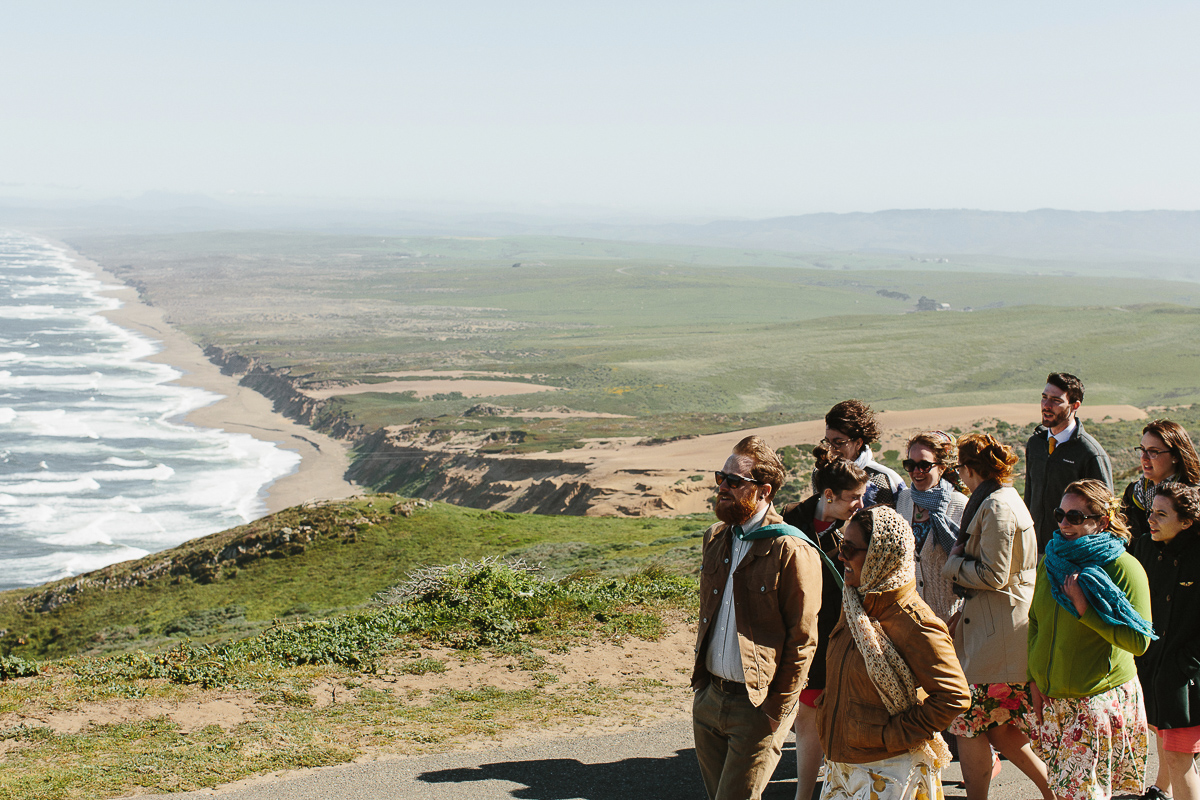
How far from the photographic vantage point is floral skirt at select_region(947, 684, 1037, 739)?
5.29 m

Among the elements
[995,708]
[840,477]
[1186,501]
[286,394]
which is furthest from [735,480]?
[286,394]

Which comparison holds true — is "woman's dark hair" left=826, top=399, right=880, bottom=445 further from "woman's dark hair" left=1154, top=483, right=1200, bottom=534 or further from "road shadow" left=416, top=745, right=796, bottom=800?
"road shadow" left=416, top=745, right=796, bottom=800

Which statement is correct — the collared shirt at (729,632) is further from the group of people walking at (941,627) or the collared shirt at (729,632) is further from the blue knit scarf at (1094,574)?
the blue knit scarf at (1094,574)

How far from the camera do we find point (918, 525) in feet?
19.1

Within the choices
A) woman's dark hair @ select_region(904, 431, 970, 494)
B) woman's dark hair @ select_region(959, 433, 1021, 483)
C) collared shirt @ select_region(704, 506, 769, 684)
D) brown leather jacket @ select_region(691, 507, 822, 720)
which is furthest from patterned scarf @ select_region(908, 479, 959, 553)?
collared shirt @ select_region(704, 506, 769, 684)

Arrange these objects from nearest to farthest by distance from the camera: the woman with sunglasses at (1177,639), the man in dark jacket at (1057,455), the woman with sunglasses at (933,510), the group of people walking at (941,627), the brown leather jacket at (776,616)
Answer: the group of people walking at (941,627) → the brown leather jacket at (776,616) → the woman with sunglasses at (1177,639) → the woman with sunglasses at (933,510) → the man in dark jacket at (1057,455)

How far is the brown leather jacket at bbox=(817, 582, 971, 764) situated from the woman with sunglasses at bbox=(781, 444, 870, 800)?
89cm

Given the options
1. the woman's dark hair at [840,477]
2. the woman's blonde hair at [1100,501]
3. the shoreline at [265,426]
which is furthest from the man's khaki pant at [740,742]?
the shoreline at [265,426]

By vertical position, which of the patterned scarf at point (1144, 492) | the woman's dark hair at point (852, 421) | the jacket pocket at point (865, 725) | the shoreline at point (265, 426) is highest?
the woman's dark hair at point (852, 421)

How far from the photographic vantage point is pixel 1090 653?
4715mm

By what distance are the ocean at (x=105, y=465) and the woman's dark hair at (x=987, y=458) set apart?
3166cm

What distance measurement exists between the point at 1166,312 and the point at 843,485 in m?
111

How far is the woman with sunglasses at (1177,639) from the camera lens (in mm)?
5094

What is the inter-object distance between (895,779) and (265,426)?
62520mm
